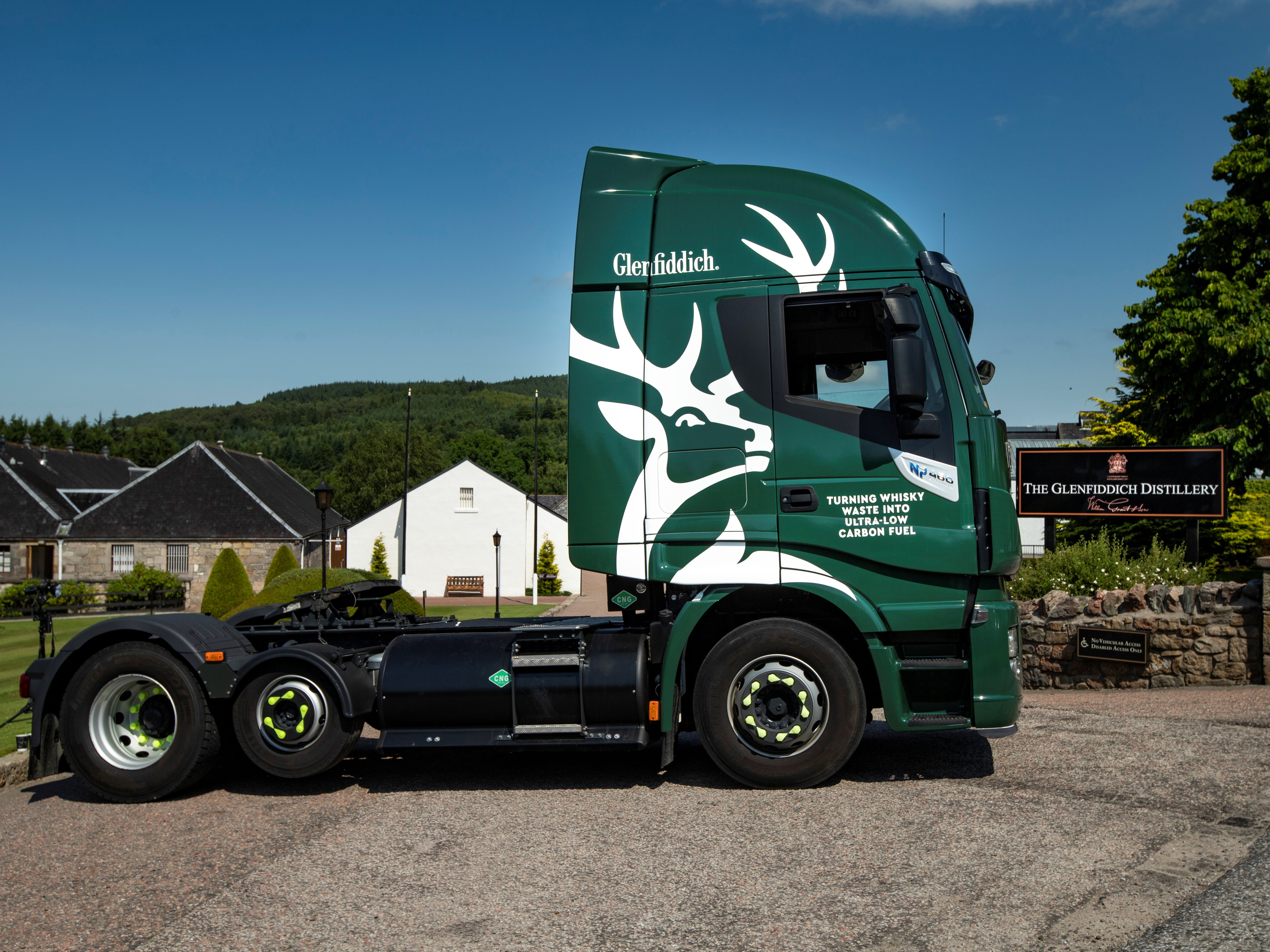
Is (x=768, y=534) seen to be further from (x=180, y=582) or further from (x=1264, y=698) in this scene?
(x=180, y=582)

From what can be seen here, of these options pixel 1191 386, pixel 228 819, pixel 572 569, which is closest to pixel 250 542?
pixel 572 569

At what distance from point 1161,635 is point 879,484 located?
237 inches

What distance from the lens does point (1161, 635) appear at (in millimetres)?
10000

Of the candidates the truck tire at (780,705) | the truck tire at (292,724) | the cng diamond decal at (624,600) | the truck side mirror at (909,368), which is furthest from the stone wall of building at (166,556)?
the truck side mirror at (909,368)

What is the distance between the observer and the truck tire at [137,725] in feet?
20.7

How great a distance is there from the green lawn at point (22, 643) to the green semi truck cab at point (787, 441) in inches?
57.9

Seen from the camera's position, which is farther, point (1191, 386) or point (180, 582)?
point (180, 582)

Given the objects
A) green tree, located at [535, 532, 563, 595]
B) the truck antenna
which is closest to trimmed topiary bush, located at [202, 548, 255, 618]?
the truck antenna

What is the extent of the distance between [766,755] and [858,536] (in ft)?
4.89

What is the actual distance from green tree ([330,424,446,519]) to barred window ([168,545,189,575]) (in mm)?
38944

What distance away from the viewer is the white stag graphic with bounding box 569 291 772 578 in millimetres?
6090

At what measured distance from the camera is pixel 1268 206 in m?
20.8

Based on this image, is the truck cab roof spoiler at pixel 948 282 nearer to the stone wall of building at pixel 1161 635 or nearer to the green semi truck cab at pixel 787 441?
the green semi truck cab at pixel 787 441

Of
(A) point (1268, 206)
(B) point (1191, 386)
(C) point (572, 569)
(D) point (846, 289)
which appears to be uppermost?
(A) point (1268, 206)
